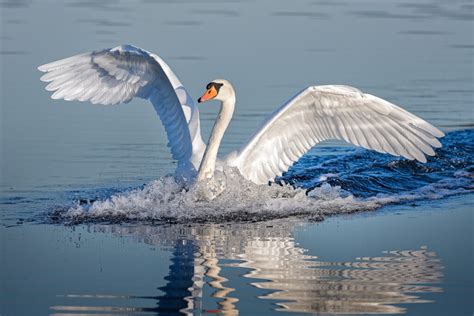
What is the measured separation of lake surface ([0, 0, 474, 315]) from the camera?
291 inches

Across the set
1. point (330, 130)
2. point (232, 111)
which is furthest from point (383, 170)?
point (232, 111)

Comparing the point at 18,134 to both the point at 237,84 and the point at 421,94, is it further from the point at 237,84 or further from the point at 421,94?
the point at 421,94

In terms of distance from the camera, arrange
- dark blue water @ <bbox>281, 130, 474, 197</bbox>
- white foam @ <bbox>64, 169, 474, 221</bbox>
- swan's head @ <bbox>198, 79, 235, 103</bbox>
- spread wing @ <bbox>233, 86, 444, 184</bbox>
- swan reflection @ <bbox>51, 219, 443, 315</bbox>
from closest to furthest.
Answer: swan reflection @ <bbox>51, 219, 443, 315</bbox> < white foam @ <bbox>64, 169, 474, 221</bbox> < spread wing @ <bbox>233, 86, 444, 184</bbox> < swan's head @ <bbox>198, 79, 235, 103</bbox> < dark blue water @ <bbox>281, 130, 474, 197</bbox>

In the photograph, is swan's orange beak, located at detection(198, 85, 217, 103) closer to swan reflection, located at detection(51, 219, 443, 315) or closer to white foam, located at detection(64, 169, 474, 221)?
white foam, located at detection(64, 169, 474, 221)

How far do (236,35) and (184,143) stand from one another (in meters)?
8.10

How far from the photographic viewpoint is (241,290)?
7305mm

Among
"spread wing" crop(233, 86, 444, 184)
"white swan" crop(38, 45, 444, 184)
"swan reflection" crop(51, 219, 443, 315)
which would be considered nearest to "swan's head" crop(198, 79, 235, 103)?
"white swan" crop(38, 45, 444, 184)

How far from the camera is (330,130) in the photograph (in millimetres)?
11367

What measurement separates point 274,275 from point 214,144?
330 centimetres

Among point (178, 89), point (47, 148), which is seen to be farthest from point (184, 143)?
point (47, 148)

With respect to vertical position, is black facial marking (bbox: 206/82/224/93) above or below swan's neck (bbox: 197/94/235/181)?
above

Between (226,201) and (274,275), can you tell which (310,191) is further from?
(274,275)

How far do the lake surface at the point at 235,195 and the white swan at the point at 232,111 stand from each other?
1.43ft

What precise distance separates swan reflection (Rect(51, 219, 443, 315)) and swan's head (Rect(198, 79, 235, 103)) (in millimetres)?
1808
